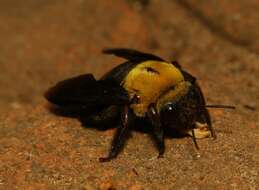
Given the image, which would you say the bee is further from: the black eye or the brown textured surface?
the brown textured surface

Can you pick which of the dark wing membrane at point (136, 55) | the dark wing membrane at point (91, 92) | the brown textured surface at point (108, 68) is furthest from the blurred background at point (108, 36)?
the dark wing membrane at point (91, 92)

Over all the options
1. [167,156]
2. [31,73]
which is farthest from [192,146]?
[31,73]

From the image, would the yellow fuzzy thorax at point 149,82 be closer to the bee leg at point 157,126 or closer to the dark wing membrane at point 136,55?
the bee leg at point 157,126

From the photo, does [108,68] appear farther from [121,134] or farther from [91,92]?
[121,134]

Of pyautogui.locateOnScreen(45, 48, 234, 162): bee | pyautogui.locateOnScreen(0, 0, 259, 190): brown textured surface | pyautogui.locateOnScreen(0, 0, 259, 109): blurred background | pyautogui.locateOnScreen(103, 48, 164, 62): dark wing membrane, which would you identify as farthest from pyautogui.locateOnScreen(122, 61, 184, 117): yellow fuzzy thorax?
pyautogui.locateOnScreen(0, 0, 259, 109): blurred background

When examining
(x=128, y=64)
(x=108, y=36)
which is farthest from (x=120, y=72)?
(x=108, y=36)

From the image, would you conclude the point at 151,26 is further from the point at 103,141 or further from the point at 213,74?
the point at 103,141
